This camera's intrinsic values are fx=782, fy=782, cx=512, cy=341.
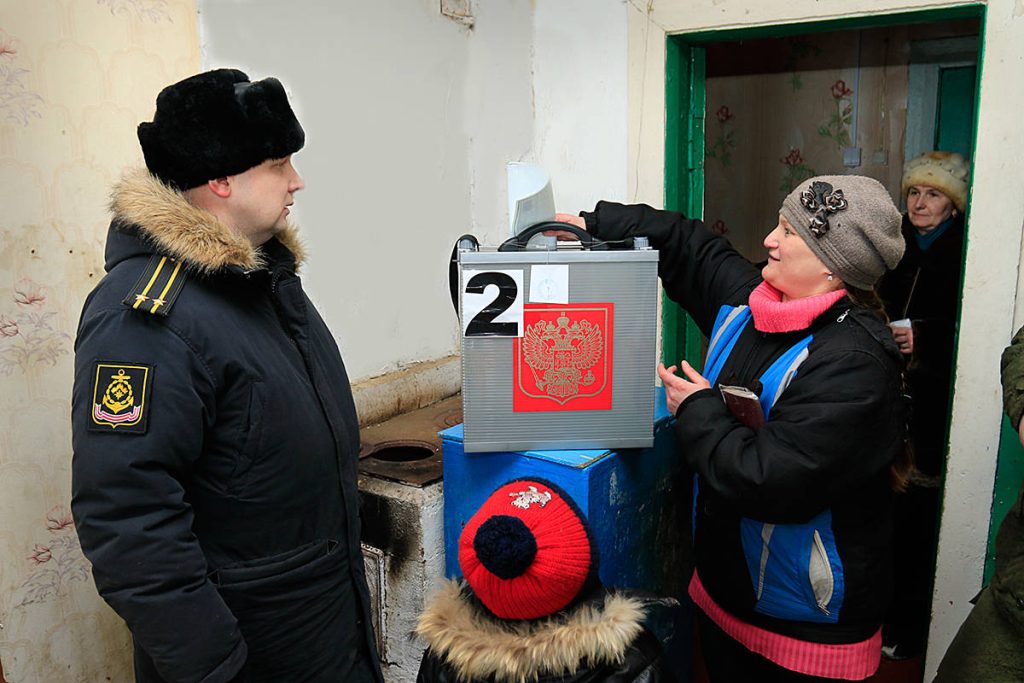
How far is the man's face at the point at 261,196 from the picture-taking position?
4.56 feet

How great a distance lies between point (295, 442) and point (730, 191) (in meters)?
3.77

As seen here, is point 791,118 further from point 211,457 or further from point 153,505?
point 153,505

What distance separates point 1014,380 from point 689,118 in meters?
1.43

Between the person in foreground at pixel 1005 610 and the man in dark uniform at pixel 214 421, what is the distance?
1324 millimetres

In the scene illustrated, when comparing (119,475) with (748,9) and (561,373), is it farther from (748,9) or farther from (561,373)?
(748,9)

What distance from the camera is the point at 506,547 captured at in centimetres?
133

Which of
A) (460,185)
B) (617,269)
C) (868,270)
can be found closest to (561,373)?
(617,269)

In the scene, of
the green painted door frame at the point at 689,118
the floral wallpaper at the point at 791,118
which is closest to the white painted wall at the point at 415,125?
the green painted door frame at the point at 689,118

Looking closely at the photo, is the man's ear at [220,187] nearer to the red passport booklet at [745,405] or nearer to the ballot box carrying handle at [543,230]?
the ballot box carrying handle at [543,230]

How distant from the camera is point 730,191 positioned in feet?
15.1

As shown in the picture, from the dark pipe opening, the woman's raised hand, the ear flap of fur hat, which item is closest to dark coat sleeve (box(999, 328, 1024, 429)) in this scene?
the woman's raised hand

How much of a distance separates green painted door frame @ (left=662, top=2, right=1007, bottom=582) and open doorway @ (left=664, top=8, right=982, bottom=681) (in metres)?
1.56

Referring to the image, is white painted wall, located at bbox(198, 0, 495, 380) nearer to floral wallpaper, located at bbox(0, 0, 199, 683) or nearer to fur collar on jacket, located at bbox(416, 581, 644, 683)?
floral wallpaper, located at bbox(0, 0, 199, 683)

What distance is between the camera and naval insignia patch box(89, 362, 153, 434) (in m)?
1.18
